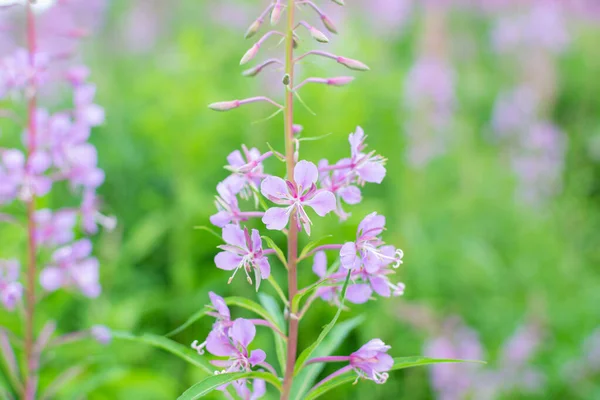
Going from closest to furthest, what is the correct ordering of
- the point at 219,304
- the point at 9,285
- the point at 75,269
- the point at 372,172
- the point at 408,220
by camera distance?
the point at 219,304
the point at 372,172
the point at 9,285
the point at 75,269
the point at 408,220

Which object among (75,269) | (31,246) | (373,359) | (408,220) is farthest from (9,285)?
(408,220)

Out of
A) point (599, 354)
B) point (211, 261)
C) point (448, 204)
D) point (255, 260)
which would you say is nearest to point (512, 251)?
point (448, 204)

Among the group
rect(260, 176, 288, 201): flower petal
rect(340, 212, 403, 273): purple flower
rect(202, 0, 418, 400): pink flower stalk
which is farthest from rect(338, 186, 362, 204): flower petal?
rect(260, 176, 288, 201): flower petal

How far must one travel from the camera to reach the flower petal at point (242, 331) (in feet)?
5.15

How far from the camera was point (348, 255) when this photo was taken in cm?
154

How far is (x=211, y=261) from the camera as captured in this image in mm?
4738

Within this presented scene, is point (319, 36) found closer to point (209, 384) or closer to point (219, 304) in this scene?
point (219, 304)

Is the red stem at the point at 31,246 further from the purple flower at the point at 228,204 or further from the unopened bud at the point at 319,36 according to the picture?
the unopened bud at the point at 319,36

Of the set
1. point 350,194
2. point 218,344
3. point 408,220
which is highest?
point 408,220

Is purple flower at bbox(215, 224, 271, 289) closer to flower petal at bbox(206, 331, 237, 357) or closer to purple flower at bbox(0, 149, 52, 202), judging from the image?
flower petal at bbox(206, 331, 237, 357)

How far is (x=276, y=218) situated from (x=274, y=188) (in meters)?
0.07

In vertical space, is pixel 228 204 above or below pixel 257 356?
above

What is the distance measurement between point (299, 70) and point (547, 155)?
2550 mm

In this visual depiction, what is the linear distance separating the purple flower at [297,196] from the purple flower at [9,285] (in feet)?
3.90
